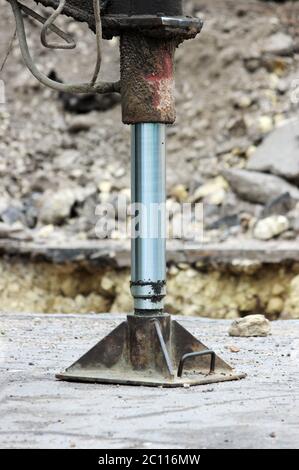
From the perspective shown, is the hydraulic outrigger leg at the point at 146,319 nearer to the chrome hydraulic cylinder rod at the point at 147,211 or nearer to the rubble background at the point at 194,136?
the chrome hydraulic cylinder rod at the point at 147,211

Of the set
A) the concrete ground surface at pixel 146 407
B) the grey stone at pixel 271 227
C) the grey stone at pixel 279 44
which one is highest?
the grey stone at pixel 279 44

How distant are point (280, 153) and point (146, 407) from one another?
7.82 meters

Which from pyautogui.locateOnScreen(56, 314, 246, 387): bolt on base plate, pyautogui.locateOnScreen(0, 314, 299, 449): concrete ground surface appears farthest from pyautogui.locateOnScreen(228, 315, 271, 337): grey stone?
pyautogui.locateOnScreen(56, 314, 246, 387): bolt on base plate

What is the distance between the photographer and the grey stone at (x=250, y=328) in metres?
7.21

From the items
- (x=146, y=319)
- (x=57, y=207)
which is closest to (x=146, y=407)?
(x=146, y=319)

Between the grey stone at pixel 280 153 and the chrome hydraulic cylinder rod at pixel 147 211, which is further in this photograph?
the grey stone at pixel 280 153

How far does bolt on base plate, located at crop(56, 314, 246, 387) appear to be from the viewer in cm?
526

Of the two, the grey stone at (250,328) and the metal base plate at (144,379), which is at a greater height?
the grey stone at (250,328)

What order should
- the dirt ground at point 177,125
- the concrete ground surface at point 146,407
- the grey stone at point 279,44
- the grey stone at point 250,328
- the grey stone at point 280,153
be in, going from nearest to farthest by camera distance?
the concrete ground surface at point 146,407 < the grey stone at point 250,328 < the grey stone at point 280,153 < the dirt ground at point 177,125 < the grey stone at point 279,44

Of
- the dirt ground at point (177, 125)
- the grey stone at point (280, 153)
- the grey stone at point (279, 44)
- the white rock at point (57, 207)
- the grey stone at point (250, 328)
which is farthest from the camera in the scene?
the grey stone at point (279, 44)

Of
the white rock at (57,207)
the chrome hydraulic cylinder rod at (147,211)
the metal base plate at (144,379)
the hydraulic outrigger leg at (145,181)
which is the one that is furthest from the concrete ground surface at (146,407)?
the white rock at (57,207)

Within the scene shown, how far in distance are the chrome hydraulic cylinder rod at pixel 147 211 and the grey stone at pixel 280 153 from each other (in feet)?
22.1

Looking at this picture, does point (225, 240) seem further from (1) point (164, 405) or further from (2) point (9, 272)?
(1) point (164, 405)

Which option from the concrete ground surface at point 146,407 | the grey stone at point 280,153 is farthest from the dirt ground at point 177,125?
the concrete ground surface at point 146,407
